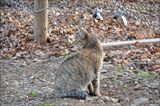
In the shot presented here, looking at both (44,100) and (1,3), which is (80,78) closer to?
(44,100)

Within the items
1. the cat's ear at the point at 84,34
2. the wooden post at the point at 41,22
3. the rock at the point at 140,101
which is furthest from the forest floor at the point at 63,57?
the cat's ear at the point at 84,34

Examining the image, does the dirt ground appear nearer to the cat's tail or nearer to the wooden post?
the cat's tail

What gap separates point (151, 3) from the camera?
12.4 metres

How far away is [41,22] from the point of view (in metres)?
8.34

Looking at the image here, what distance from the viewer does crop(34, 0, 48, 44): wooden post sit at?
325 inches

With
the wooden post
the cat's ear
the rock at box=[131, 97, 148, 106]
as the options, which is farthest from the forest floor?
the cat's ear

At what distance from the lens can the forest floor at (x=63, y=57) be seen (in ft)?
18.1

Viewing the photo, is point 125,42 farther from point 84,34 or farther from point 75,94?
point 75,94

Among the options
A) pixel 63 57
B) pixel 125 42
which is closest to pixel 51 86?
pixel 63 57

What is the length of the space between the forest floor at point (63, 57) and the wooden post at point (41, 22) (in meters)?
0.14

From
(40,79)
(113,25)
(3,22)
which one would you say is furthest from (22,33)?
(40,79)

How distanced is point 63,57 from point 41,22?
3.41ft

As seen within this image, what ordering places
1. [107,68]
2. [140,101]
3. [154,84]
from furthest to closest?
[107,68], [154,84], [140,101]

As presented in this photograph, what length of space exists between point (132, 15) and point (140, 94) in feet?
18.4
